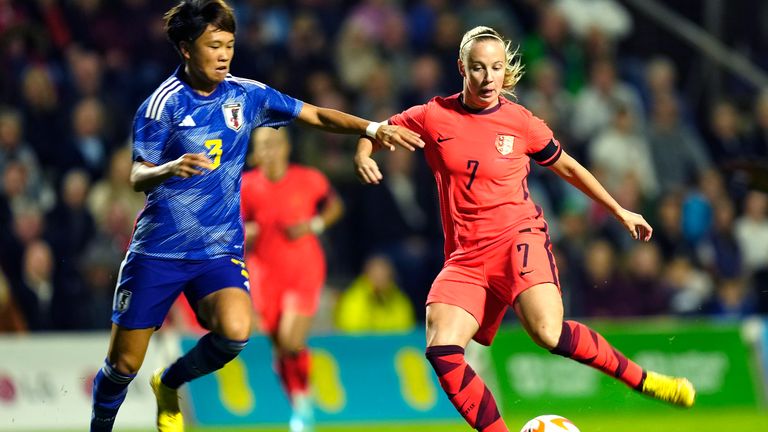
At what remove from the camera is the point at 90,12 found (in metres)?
15.6

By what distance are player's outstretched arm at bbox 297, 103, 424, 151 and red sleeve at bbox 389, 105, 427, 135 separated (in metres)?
0.35

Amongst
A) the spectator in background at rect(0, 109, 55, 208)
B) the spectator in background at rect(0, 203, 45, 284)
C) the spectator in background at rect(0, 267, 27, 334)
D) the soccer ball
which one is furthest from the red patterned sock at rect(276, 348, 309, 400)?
the soccer ball

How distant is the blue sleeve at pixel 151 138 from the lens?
24.9 ft

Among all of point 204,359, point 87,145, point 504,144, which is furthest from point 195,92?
point 87,145

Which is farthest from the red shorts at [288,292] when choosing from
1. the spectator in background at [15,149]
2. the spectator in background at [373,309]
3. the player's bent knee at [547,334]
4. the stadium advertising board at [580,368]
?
the player's bent knee at [547,334]

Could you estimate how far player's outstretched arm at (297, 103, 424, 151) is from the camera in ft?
25.2

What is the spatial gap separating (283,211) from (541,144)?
459 cm

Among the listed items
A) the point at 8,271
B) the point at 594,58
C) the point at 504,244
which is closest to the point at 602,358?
the point at 504,244

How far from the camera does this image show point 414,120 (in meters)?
8.30

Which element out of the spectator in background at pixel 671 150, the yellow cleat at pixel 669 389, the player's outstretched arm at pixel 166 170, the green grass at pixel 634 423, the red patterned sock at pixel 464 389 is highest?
the player's outstretched arm at pixel 166 170

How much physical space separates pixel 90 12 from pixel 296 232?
4646mm

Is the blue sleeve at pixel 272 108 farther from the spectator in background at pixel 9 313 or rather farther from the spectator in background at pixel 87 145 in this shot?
the spectator in background at pixel 87 145

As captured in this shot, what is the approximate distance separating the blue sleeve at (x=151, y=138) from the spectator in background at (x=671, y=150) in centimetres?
964

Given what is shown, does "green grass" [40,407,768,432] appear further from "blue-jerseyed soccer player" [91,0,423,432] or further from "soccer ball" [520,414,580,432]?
"blue-jerseyed soccer player" [91,0,423,432]
